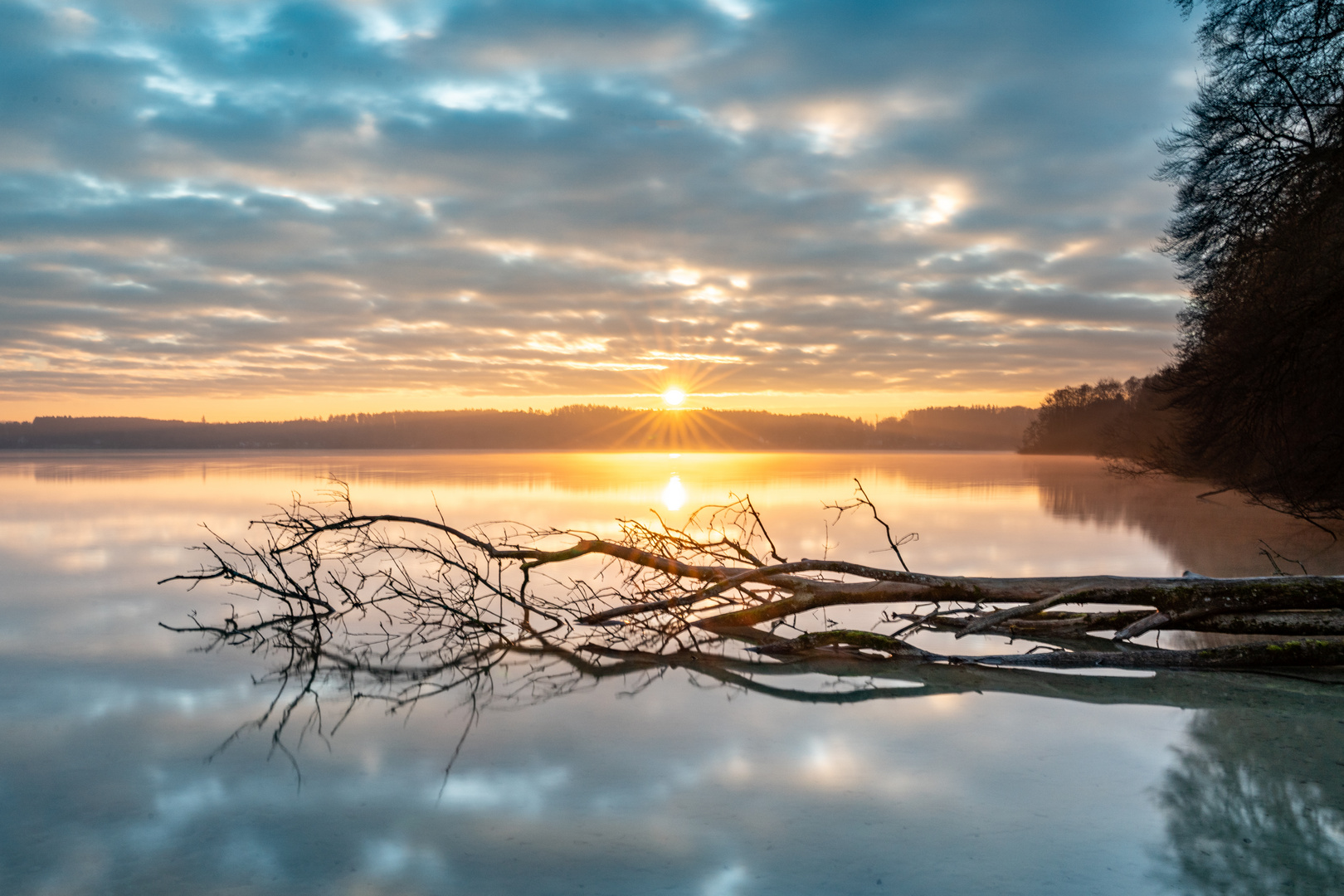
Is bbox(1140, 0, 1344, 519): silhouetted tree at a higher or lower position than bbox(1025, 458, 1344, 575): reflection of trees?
higher

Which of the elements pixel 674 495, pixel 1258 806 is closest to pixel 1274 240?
pixel 1258 806

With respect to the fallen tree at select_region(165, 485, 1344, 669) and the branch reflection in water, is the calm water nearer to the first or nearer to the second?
the branch reflection in water

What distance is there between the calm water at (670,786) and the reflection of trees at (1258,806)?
2 centimetres

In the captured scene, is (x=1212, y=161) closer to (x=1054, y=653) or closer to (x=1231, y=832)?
(x=1054, y=653)

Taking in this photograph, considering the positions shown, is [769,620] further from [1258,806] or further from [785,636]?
[1258,806]

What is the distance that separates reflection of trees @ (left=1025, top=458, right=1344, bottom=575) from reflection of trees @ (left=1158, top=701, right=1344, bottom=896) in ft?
24.4

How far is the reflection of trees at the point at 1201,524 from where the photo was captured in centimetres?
1312

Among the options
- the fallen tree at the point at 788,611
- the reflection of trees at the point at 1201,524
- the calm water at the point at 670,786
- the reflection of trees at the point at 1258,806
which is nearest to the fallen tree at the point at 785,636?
the fallen tree at the point at 788,611

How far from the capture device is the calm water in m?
3.58

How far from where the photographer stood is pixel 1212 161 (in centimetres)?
1339

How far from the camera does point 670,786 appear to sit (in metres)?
4.49

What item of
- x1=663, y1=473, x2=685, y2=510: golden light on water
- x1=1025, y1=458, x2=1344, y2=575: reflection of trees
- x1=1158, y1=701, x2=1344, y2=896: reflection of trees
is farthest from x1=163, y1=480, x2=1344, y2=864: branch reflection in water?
x1=663, y1=473, x2=685, y2=510: golden light on water

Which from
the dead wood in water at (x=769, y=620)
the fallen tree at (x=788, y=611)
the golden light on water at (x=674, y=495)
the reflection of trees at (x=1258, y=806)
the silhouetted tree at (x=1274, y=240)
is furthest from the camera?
the golden light on water at (x=674, y=495)

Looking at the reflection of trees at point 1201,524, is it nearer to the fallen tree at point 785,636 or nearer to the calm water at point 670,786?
the fallen tree at point 785,636
